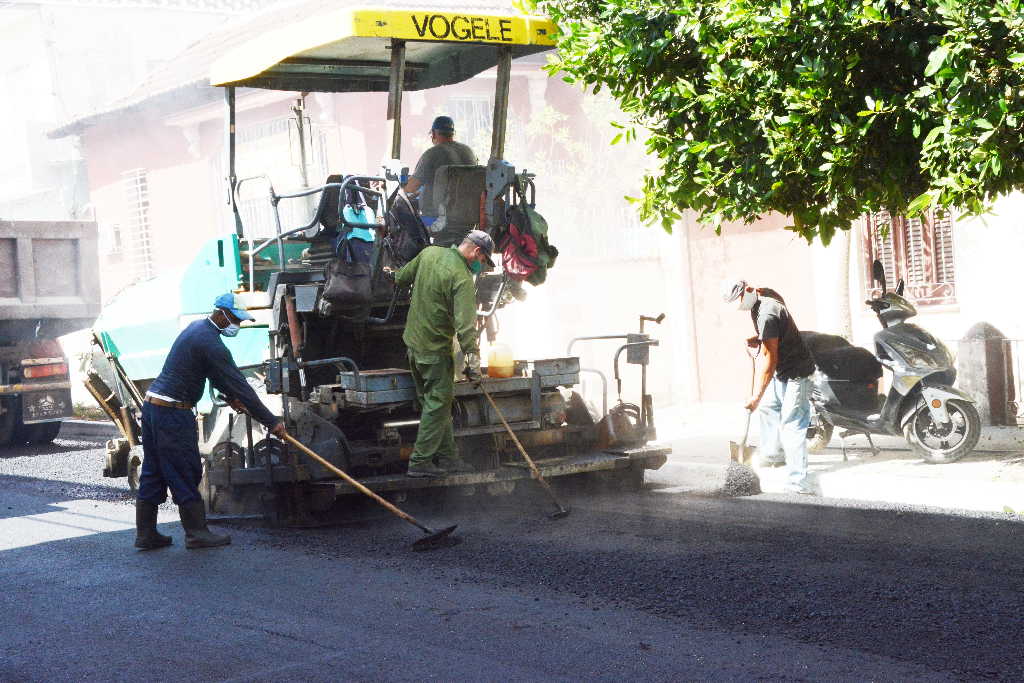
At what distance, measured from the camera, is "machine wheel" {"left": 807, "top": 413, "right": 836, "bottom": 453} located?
973 cm

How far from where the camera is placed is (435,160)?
26.8 feet

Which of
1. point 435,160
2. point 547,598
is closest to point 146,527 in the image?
point 547,598

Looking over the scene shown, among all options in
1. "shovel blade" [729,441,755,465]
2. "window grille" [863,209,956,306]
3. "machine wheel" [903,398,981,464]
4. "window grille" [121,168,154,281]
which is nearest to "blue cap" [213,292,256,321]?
"shovel blade" [729,441,755,465]

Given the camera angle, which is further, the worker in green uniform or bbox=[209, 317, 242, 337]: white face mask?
bbox=[209, 317, 242, 337]: white face mask

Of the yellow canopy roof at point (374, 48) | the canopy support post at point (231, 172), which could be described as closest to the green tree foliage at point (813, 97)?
the yellow canopy roof at point (374, 48)

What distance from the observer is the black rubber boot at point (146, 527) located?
7348 mm

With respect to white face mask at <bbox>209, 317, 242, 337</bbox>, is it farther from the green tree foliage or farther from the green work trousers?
the green tree foliage

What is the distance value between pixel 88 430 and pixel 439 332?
360 inches

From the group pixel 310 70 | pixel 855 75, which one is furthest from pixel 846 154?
pixel 310 70

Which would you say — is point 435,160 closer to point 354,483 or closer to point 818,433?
point 354,483

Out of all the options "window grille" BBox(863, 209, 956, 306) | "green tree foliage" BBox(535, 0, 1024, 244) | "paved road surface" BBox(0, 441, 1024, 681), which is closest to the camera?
"paved road surface" BBox(0, 441, 1024, 681)

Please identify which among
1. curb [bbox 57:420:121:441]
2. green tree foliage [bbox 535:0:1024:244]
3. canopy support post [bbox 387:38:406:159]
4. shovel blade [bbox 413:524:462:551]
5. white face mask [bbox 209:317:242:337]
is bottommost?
shovel blade [bbox 413:524:462:551]

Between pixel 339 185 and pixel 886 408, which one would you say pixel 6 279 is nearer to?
pixel 339 185

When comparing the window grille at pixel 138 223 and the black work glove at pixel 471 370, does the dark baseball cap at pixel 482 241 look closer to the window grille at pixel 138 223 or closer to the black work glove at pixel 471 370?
the black work glove at pixel 471 370
